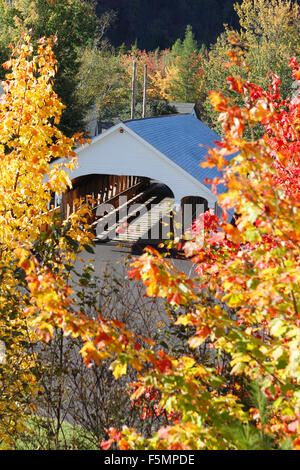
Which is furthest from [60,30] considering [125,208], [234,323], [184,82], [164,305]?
[184,82]

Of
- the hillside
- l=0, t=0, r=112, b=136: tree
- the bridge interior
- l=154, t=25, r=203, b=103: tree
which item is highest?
the hillside

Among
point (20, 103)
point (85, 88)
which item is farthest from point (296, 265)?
point (85, 88)

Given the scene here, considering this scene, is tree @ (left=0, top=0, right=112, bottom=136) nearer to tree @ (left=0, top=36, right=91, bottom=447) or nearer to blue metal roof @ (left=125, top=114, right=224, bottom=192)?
blue metal roof @ (left=125, top=114, right=224, bottom=192)

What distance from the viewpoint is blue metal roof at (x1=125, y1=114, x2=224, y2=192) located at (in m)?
19.4

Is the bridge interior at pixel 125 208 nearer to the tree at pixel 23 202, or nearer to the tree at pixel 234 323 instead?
the tree at pixel 23 202

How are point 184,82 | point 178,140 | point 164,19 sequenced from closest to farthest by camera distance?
point 178,140 → point 184,82 → point 164,19

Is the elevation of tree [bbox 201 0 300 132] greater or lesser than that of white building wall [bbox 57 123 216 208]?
greater

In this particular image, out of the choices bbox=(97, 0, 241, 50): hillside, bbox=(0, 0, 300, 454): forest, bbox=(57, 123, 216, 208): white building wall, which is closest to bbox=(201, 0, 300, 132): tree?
bbox=(57, 123, 216, 208): white building wall

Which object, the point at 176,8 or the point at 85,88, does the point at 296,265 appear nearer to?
the point at 85,88

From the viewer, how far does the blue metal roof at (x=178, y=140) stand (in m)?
19.4

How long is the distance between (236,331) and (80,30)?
34.2m

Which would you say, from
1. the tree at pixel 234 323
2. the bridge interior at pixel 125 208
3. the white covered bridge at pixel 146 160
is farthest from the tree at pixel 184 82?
the tree at pixel 234 323

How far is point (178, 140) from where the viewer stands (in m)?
22.3

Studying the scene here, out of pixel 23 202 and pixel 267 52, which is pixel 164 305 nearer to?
pixel 23 202
